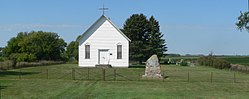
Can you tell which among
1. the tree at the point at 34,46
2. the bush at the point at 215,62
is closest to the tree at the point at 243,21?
the bush at the point at 215,62

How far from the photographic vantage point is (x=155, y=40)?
77750mm

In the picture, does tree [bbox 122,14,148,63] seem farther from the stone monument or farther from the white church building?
the stone monument

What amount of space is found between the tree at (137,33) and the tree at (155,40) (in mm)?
1046

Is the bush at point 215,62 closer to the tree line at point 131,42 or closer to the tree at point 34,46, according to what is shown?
the tree line at point 131,42

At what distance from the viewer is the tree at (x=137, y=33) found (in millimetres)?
75750

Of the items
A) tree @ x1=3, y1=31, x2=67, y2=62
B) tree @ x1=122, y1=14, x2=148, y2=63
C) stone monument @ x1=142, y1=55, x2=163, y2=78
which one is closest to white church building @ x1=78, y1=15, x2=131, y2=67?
tree @ x1=3, y1=31, x2=67, y2=62

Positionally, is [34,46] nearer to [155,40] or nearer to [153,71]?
[155,40]

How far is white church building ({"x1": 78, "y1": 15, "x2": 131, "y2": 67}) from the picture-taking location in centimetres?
5234

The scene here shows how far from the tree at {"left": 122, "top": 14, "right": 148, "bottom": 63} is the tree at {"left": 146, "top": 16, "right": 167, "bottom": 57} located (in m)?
1.05

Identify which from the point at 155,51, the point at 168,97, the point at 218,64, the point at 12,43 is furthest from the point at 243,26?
the point at 168,97

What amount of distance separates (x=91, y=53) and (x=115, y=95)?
32606mm

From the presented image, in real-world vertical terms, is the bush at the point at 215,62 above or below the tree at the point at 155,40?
below

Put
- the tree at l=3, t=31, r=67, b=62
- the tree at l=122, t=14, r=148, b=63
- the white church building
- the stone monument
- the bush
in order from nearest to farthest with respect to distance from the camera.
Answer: the stone monument → the white church building → the bush → the tree at l=3, t=31, r=67, b=62 → the tree at l=122, t=14, r=148, b=63

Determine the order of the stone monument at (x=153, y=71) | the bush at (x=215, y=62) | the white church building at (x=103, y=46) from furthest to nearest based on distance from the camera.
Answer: the bush at (x=215, y=62) < the white church building at (x=103, y=46) < the stone monument at (x=153, y=71)
